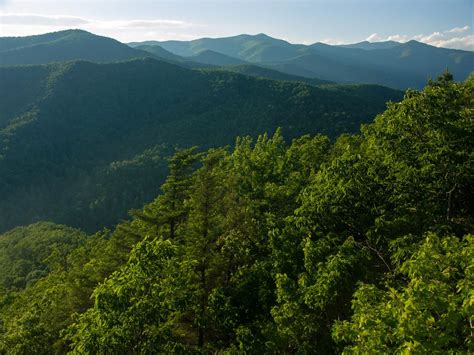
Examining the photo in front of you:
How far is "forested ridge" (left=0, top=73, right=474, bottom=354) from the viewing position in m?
12.0

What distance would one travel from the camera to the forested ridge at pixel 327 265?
12.0 metres

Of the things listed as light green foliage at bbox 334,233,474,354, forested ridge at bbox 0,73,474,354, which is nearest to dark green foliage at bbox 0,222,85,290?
forested ridge at bbox 0,73,474,354

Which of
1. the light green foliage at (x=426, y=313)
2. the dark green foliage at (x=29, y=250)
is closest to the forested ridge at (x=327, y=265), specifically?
the light green foliage at (x=426, y=313)

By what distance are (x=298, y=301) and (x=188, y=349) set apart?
18.1ft

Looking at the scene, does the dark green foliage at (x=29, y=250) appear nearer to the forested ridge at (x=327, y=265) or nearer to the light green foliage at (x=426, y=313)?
the forested ridge at (x=327, y=265)

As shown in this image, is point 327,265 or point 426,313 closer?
point 426,313

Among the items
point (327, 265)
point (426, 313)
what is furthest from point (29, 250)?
point (426, 313)

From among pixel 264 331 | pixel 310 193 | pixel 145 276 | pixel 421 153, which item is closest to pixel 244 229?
pixel 310 193

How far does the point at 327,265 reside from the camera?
16969 millimetres

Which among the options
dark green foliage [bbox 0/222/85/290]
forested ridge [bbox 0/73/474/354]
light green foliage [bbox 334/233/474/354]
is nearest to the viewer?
light green foliage [bbox 334/233/474/354]

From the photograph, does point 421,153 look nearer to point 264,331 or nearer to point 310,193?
point 310,193

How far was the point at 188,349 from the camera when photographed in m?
18.6

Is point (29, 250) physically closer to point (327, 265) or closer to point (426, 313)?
point (327, 265)

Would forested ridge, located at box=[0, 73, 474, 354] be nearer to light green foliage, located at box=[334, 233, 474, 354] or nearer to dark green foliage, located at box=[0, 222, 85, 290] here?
light green foliage, located at box=[334, 233, 474, 354]
